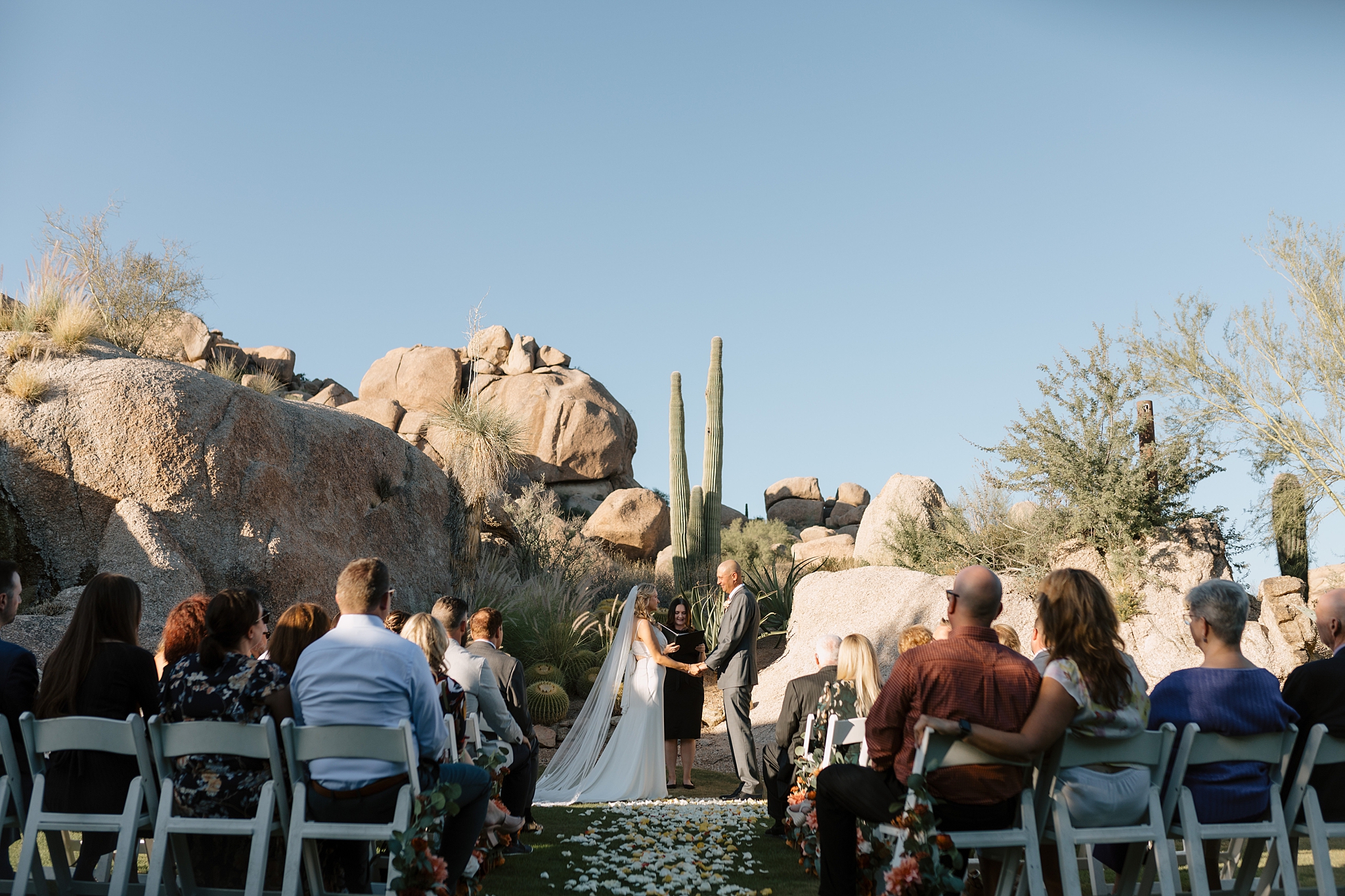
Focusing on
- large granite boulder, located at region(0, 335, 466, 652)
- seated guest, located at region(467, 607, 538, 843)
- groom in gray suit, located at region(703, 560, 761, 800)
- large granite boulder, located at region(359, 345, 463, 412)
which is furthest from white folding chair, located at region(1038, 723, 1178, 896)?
large granite boulder, located at region(359, 345, 463, 412)

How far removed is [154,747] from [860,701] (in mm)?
3313

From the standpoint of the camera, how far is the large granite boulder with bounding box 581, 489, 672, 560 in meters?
23.8

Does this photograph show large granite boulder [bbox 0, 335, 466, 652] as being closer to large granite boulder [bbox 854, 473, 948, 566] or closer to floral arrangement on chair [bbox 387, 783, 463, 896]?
floral arrangement on chair [bbox 387, 783, 463, 896]

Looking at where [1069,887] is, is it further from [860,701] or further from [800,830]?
[800,830]

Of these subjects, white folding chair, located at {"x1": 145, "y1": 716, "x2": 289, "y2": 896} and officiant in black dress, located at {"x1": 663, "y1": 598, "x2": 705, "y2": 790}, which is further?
officiant in black dress, located at {"x1": 663, "y1": 598, "x2": 705, "y2": 790}

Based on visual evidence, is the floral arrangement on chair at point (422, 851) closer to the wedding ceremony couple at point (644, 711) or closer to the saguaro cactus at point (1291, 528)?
the wedding ceremony couple at point (644, 711)

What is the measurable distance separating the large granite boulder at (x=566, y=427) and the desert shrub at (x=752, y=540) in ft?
13.6

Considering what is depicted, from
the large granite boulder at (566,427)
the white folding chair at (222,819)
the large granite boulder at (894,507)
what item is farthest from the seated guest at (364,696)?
the large granite boulder at (566,427)

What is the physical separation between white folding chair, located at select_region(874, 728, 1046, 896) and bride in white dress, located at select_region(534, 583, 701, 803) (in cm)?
528

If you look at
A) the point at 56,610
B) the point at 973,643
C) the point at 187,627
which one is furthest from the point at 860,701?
the point at 56,610

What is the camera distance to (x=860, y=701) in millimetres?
5207

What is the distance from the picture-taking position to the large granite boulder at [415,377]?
1152 inches

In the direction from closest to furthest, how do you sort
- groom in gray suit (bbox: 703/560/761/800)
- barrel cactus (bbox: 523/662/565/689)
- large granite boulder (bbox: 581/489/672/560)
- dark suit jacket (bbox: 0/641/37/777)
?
1. dark suit jacket (bbox: 0/641/37/777)
2. groom in gray suit (bbox: 703/560/761/800)
3. barrel cactus (bbox: 523/662/565/689)
4. large granite boulder (bbox: 581/489/672/560)

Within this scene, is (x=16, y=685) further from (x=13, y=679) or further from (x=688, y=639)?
(x=688, y=639)
